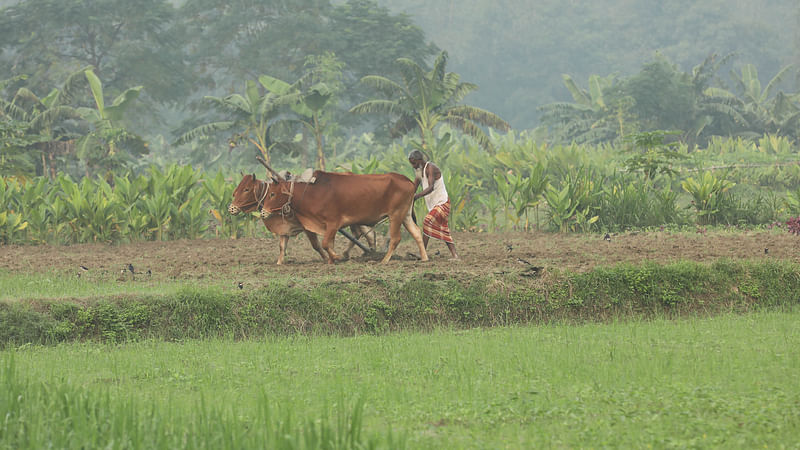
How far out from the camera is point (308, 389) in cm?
496

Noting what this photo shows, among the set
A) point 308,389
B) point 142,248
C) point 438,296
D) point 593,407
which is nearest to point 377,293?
point 438,296

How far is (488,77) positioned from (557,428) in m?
62.2

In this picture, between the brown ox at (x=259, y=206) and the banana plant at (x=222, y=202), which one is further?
the banana plant at (x=222, y=202)

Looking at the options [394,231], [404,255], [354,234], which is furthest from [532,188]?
[394,231]

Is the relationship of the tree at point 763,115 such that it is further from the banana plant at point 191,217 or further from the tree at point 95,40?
the banana plant at point 191,217

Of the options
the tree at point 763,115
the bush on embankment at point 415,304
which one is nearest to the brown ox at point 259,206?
the bush on embankment at point 415,304

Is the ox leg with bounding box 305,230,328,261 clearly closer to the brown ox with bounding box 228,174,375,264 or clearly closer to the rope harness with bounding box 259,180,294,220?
the brown ox with bounding box 228,174,375,264

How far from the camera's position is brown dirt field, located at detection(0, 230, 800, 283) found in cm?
858

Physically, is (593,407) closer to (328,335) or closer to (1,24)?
(328,335)

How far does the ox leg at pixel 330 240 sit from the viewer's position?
8.99 m

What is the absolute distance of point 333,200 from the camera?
8883mm

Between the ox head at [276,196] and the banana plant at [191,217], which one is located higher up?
the ox head at [276,196]

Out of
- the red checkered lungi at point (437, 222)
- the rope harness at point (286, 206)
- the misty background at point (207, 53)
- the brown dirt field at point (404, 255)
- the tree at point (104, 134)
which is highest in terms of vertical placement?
the misty background at point (207, 53)

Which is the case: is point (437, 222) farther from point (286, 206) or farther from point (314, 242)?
point (286, 206)
